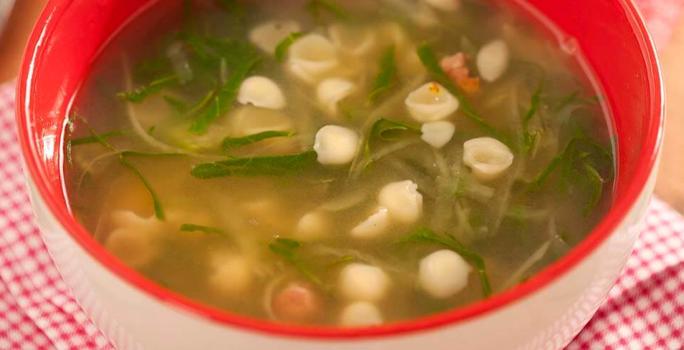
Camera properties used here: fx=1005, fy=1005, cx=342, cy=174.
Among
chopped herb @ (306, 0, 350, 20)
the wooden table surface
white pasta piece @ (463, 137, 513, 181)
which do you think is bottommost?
the wooden table surface

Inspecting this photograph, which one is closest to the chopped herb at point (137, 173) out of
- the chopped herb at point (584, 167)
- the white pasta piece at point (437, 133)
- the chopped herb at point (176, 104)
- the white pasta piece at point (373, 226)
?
the chopped herb at point (176, 104)

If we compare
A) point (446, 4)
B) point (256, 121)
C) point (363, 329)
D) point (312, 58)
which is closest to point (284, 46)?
point (312, 58)

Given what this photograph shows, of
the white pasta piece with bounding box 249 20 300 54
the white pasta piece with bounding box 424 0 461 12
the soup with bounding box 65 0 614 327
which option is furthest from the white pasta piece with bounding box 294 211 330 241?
the white pasta piece with bounding box 424 0 461 12

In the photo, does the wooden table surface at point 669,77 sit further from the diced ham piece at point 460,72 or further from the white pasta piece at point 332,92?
the white pasta piece at point 332,92

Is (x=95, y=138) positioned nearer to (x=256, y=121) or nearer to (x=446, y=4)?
(x=256, y=121)

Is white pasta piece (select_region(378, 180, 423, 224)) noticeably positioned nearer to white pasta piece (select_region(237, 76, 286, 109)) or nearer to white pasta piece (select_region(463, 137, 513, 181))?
white pasta piece (select_region(463, 137, 513, 181))

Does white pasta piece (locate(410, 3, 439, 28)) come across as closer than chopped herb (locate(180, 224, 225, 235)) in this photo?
No

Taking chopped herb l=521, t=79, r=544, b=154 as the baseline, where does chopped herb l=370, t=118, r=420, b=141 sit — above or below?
above
